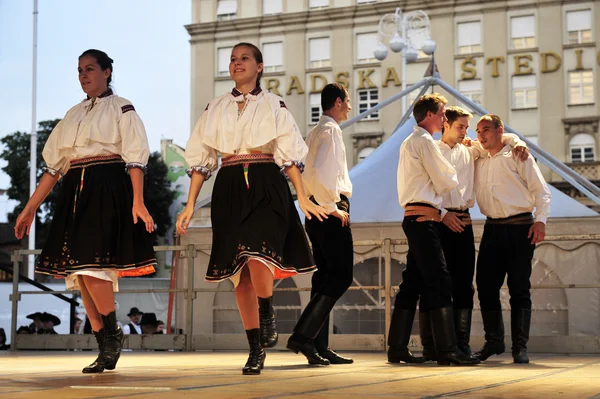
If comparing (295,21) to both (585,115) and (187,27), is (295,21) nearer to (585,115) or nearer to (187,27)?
(187,27)

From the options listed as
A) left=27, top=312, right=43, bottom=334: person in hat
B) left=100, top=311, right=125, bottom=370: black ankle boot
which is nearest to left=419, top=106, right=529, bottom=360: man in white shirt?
left=100, top=311, right=125, bottom=370: black ankle boot

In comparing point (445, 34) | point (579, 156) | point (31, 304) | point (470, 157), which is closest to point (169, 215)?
point (445, 34)

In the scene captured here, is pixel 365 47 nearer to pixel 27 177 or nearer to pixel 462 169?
pixel 27 177

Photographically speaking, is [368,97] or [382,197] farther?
[368,97]

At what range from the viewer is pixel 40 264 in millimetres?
5793

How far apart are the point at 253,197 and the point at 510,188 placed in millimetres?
2431

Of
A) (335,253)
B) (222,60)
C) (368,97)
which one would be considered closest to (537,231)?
(335,253)

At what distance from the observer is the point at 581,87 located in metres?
48.2

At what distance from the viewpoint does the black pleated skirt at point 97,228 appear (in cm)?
565

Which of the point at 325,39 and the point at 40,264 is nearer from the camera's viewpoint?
the point at 40,264

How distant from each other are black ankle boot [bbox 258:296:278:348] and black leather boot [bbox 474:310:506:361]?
6.96 feet

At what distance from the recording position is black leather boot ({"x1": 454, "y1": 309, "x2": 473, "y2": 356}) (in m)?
6.98

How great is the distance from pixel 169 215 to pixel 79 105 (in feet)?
181

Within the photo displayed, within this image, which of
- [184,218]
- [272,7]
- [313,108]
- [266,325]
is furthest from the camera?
[272,7]
